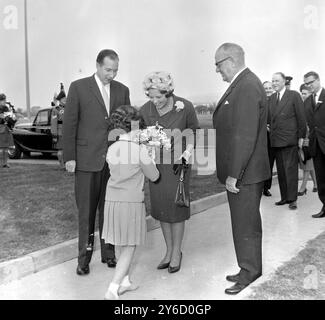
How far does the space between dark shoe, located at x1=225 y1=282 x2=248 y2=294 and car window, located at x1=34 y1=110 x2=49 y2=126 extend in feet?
40.6

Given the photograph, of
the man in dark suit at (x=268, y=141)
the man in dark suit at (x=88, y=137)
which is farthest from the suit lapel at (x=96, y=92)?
the man in dark suit at (x=268, y=141)

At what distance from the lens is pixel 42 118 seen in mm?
15492

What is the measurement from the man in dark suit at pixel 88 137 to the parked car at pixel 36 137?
1081cm

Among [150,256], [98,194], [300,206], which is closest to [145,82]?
[98,194]

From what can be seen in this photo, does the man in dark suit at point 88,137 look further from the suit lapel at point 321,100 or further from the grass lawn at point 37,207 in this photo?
the suit lapel at point 321,100

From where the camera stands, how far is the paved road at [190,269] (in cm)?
394

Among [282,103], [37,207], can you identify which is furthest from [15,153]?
[282,103]

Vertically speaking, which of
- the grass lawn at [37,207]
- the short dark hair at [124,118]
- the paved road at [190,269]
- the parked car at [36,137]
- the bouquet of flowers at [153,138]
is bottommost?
the paved road at [190,269]

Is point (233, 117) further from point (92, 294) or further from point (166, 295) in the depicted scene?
point (92, 294)

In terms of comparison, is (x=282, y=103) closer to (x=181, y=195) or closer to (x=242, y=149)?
(x=181, y=195)

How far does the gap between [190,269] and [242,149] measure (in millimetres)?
1493

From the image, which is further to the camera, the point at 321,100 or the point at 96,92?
the point at 321,100

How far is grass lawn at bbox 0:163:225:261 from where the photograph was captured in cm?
514

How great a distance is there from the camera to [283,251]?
5.12 metres
